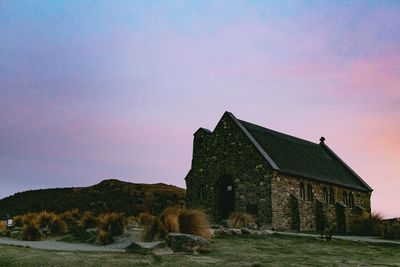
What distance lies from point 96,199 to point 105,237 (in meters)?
37.7

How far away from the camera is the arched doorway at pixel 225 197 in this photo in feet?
93.1

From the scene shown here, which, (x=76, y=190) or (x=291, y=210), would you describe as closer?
(x=291, y=210)

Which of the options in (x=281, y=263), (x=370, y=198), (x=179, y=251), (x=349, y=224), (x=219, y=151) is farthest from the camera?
(x=370, y=198)

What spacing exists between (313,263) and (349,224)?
77.0 ft

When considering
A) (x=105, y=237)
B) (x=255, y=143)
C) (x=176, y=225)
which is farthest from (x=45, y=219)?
(x=255, y=143)

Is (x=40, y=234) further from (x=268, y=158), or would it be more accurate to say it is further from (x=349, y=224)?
(x=349, y=224)

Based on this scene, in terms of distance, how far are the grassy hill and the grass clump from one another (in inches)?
1173

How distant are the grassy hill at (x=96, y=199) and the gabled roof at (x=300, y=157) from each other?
1650 cm

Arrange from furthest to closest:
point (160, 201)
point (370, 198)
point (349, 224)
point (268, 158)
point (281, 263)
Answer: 1. point (160, 201)
2. point (370, 198)
3. point (349, 224)
4. point (268, 158)
5. point (281, 263)

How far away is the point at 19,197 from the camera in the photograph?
57344 millimetres

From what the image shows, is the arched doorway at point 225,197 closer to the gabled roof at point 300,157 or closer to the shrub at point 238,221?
the gabled roof at point 300,157

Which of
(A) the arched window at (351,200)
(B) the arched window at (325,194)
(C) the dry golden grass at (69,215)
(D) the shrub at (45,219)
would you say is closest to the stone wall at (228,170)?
(B) the arched window at (325,194)

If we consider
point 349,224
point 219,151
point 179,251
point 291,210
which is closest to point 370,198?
point 349,224

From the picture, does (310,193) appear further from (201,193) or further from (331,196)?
(201,193)
